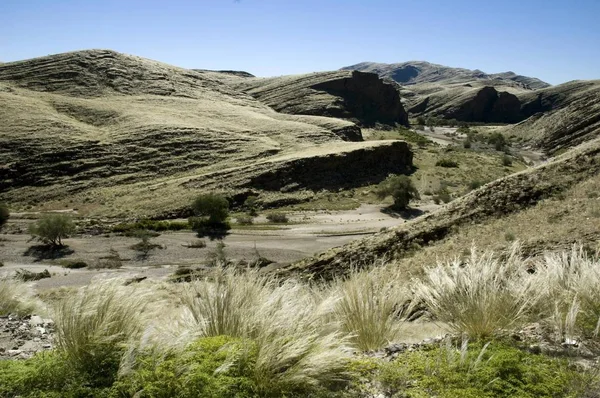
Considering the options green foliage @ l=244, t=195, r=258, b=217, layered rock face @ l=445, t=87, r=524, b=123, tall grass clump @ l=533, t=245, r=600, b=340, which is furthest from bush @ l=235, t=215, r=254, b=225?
layered rock face @ l=445, t=87, r=524, b=123

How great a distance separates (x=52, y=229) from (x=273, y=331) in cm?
3760

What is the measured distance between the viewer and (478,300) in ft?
16.7

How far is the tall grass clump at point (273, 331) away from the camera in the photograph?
3.66m

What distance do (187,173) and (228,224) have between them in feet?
59.6

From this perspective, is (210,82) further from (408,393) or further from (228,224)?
(408,393)

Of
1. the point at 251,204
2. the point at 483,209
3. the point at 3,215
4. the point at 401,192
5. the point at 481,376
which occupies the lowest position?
the point at 3,215

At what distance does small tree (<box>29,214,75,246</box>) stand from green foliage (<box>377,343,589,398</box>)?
38.0 metres

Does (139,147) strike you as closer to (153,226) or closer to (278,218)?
(153,226)

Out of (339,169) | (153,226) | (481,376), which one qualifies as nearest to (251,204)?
(153,226)

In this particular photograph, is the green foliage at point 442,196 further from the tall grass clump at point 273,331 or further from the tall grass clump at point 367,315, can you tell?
the tall grass clump at point 273,331

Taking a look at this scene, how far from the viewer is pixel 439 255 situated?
14.2 m

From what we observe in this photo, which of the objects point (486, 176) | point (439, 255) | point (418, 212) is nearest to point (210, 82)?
point (486, 176)

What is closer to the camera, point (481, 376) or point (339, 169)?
point (481, 376)

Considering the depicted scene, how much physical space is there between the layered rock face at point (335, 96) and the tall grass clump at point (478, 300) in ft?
342
